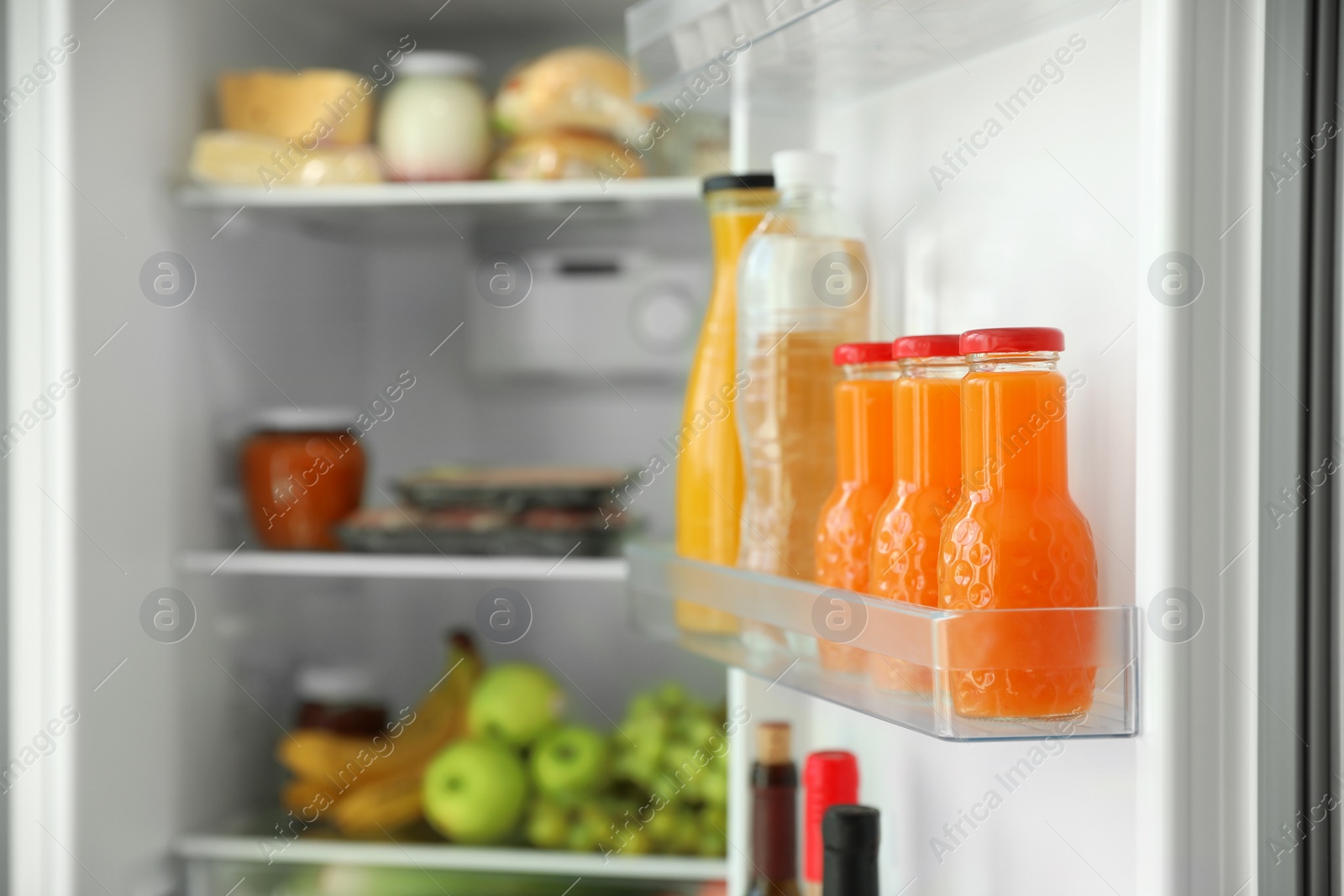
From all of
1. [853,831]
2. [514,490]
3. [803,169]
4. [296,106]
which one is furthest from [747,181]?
[296,106]

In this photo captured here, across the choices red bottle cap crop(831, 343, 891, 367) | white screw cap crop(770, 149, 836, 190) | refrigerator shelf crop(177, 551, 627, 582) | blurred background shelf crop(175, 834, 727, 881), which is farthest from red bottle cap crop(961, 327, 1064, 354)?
blurred background shelf crop(175, 834, 727, 881)

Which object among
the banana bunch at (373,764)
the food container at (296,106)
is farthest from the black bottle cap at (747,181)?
the banana bunch at (373,764)

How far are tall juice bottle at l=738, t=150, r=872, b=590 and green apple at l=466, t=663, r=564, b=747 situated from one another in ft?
2.06

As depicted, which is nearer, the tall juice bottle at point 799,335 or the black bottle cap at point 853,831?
the black bottle cap at point 853,831

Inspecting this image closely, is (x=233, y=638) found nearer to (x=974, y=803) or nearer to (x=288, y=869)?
(x=288, y=869)

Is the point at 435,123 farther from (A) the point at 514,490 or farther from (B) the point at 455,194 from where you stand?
(A) the point at 514,490

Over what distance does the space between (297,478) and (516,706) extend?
37 cm

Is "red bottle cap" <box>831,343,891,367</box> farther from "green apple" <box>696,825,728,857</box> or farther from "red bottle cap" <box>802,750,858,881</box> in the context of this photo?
"green apple" <box>696,825,728,857</box>

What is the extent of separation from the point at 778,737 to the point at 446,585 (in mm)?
891

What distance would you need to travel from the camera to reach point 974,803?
68 centimetres

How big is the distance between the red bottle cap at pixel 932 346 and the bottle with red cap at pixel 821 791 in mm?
287

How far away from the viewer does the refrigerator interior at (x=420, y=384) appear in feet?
1.95

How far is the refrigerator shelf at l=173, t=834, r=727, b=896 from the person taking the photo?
1189 millimetres

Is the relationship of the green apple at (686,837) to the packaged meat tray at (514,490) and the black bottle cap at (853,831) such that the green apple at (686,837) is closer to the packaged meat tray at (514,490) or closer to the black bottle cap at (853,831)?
the packaged meat tray at (514,490)
